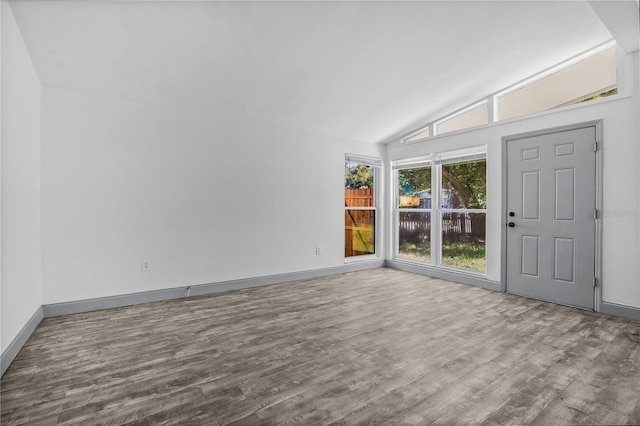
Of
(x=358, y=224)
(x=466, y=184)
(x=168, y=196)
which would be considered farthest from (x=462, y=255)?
(x=168, y=196)

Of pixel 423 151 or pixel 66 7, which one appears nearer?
pixel 66 7

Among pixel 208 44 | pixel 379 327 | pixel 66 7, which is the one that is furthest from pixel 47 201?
pixel 379 327

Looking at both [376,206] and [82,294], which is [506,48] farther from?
[82,294]

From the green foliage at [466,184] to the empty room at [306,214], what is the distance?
3 cm

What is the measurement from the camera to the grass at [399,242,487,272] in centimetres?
476

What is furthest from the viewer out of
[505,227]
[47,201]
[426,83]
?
[505,227]

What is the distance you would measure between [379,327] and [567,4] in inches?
134

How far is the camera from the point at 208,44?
3000mm

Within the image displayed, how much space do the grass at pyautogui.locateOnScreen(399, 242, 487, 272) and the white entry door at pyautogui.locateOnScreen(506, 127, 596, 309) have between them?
1.53ft

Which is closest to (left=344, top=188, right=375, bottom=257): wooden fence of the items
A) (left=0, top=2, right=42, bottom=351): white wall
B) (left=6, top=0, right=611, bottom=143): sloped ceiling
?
(left=6, top=0, right=611, bottom=143): sloped ceiling

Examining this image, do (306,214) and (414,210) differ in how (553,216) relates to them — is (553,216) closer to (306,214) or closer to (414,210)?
(414,210)

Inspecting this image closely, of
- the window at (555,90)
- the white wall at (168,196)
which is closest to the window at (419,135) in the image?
the window at (555,90)

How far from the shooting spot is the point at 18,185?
2580 mm

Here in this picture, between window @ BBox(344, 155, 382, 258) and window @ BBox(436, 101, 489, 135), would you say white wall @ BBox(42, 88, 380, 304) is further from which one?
window @ BBox(436, 101, 489, 135)
